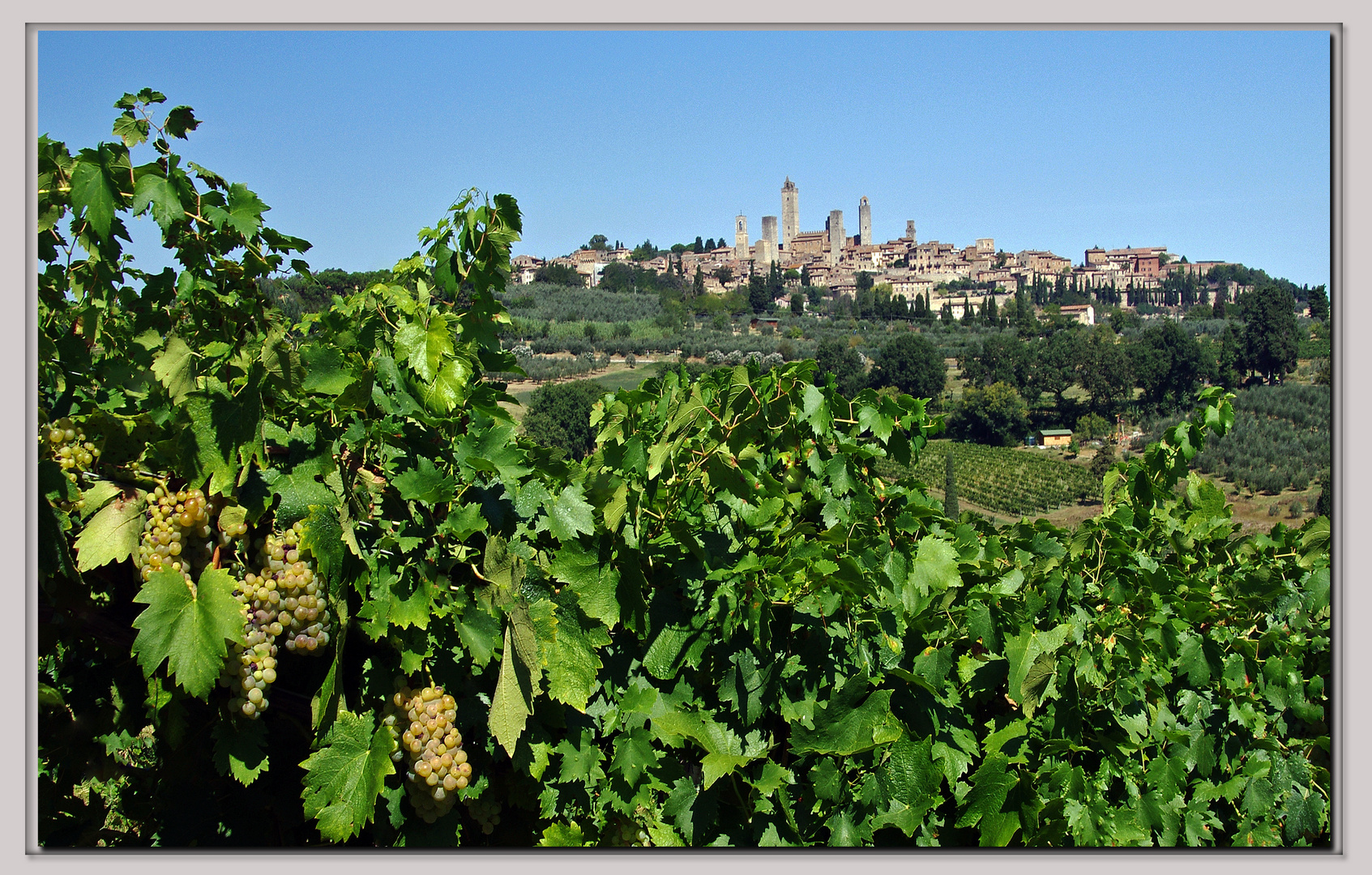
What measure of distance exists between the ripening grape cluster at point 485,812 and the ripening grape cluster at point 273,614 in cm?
46

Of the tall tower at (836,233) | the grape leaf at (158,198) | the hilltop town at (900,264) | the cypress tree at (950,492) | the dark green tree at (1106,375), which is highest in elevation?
the tall tower at (836,233)

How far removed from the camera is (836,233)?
14650 centimetres

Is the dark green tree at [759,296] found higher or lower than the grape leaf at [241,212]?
higher

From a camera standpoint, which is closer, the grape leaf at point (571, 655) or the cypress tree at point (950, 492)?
the grape leaf at point (571, 655)

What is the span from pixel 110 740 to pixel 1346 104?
2.73 meters

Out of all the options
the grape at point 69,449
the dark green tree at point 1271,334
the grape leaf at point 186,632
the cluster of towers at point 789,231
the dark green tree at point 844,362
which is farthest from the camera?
the cluster of towers at point 789,231

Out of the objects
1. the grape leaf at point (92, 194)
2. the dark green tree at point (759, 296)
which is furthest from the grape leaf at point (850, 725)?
the dark green tree at point (759, 296)

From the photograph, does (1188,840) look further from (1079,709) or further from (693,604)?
(693,604)

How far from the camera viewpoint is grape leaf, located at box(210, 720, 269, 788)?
5.85ft

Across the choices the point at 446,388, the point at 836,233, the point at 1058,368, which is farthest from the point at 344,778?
the point at 836,233

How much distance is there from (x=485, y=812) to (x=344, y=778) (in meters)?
0.32

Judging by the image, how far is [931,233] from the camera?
130m

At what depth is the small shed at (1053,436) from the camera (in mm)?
47928

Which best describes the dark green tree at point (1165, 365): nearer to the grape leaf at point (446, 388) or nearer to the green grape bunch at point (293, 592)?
the grape leaf at point (446, 388)
